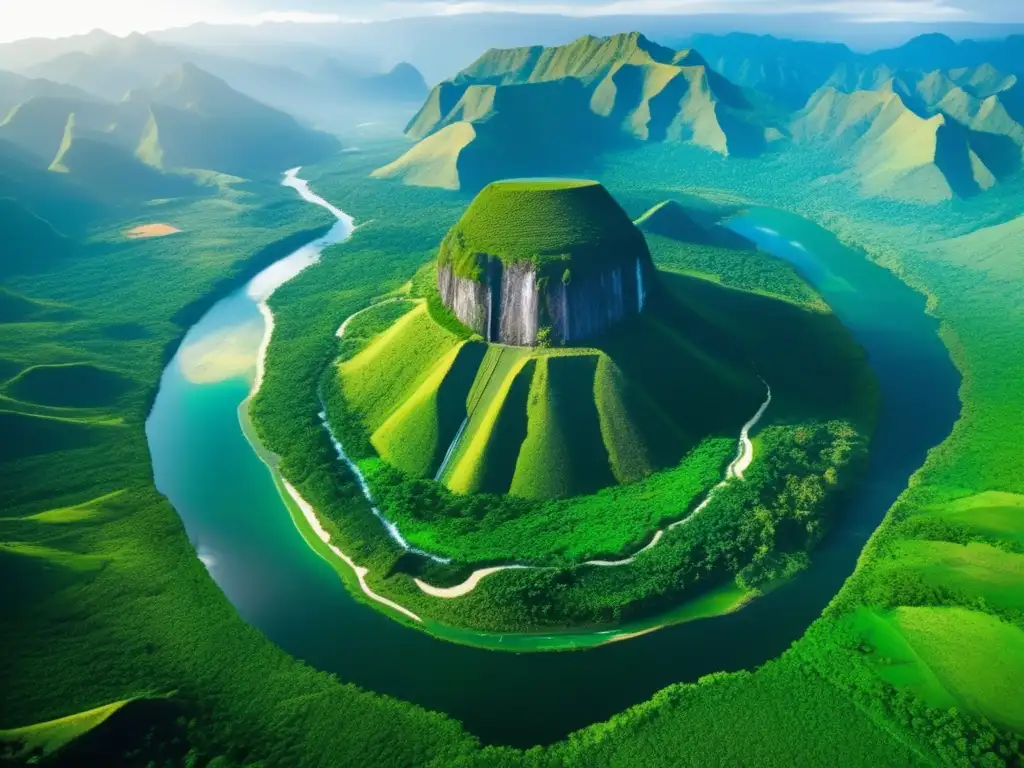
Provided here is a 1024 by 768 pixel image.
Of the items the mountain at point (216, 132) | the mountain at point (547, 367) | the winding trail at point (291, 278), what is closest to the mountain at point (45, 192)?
the mountain at point (216, 132)

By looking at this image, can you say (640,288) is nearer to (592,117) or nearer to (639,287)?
(639,287)

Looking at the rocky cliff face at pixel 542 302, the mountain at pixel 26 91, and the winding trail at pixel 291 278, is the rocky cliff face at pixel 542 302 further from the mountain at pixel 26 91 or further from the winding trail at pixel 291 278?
the mountain at pixel 26 91

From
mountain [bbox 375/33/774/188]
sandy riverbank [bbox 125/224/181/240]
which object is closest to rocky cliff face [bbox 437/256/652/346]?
sandy riverbank [bbox 125/224/181/240]

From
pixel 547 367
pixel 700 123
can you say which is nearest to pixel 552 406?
pixel 547 367

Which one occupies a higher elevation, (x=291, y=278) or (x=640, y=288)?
(x=640, y=288)

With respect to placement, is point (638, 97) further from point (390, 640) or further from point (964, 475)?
point (390, 640)

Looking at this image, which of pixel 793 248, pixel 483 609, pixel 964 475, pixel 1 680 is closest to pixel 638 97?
pixel 793 248
